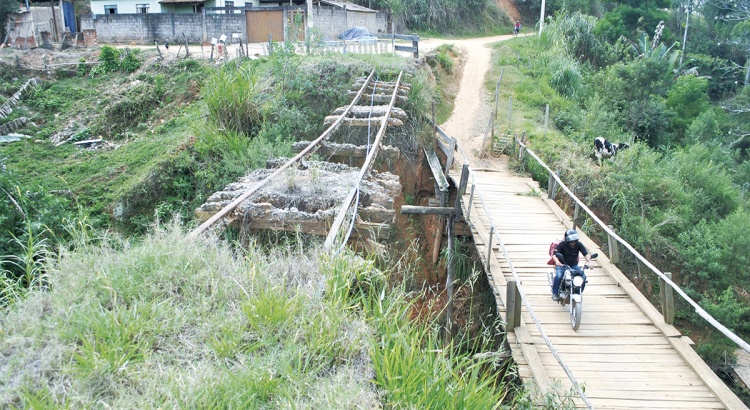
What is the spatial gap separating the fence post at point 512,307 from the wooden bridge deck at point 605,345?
10cm

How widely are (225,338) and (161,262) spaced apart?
41.3 inches

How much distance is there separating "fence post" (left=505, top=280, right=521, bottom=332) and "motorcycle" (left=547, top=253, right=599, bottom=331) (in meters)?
0.71

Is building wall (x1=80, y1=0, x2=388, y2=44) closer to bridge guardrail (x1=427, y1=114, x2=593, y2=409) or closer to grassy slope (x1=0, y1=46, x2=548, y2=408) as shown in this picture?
bridge guardrail (x1=427, y1=114, x2=593, y2=409)

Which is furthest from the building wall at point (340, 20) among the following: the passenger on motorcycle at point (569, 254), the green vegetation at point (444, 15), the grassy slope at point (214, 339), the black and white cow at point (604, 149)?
the grassy slope at point (214, 339)

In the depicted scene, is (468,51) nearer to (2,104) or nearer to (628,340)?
(2,104)

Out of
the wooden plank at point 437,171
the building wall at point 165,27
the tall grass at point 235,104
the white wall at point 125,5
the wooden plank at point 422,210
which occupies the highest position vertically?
the white wall at point 125,5

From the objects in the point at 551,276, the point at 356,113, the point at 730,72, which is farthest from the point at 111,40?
the point at 730,72

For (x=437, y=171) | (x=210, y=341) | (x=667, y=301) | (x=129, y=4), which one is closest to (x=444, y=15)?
(x=129, y=4)

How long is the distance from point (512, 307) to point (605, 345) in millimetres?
1159

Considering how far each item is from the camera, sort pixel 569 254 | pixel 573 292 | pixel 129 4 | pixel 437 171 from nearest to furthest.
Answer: pixel 573 292
pixel 569 254
pixel 437 171
pixel 129 4

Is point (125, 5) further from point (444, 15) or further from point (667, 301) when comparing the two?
point (667, 301)

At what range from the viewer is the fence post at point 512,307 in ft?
19.8

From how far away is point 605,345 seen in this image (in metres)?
6.11

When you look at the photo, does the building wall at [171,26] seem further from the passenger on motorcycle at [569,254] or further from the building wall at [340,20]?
the passenger on motorcycle at [569,254]
